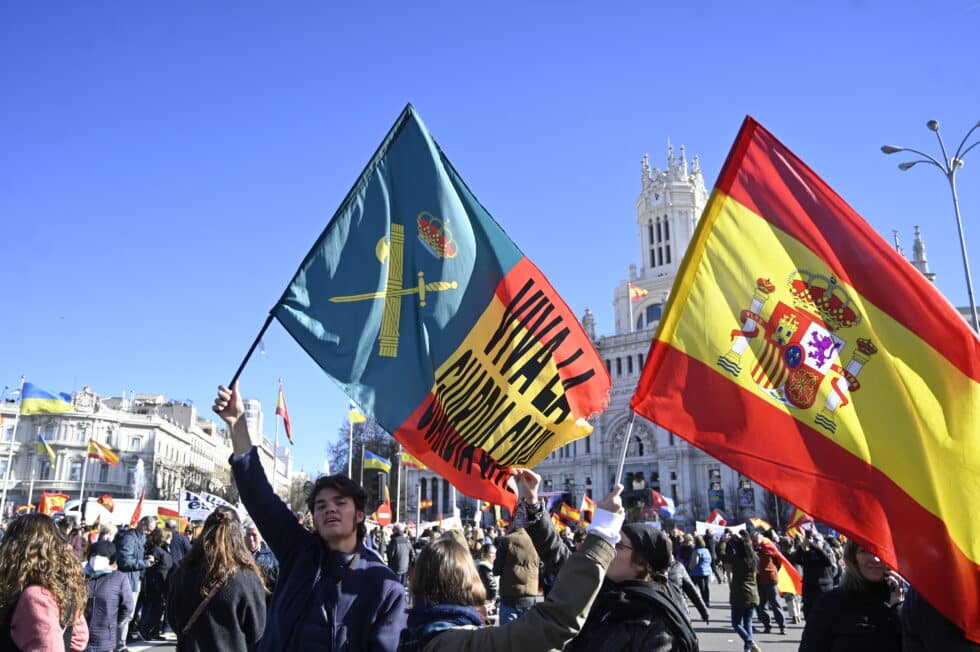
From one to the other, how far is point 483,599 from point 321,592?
0.89 metres

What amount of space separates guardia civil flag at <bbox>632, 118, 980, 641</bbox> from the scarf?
6.19 feet

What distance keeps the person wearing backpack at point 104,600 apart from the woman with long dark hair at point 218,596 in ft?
11.8

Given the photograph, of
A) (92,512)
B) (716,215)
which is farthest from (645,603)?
(92,512)

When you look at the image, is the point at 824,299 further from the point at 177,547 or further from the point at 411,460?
the point at 411,460

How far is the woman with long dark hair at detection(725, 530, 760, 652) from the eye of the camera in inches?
452

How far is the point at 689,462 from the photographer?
68.2 m

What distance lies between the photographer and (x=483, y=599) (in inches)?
110

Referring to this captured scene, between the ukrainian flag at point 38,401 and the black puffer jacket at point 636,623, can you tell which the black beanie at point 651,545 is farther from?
the ukrainian flag at point 38,401

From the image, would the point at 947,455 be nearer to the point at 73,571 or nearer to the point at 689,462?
the point at 73,571

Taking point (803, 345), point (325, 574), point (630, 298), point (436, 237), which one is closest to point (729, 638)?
point (803, 345)

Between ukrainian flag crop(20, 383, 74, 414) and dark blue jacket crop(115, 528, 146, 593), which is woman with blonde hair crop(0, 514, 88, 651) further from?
ukrainian flag crop(20, 383, 74, 414)

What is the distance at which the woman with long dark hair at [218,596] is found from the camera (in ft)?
14.6

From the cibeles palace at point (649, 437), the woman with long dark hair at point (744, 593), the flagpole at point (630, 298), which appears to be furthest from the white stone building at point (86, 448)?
the woman with long dark hair at point (744, 593)

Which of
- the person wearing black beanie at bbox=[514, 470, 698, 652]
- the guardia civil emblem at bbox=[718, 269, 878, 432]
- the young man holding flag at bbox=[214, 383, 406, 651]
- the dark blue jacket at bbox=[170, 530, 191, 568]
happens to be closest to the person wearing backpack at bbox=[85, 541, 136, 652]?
the dark blue jacket at bbox=[170, 530, 191, 568]
